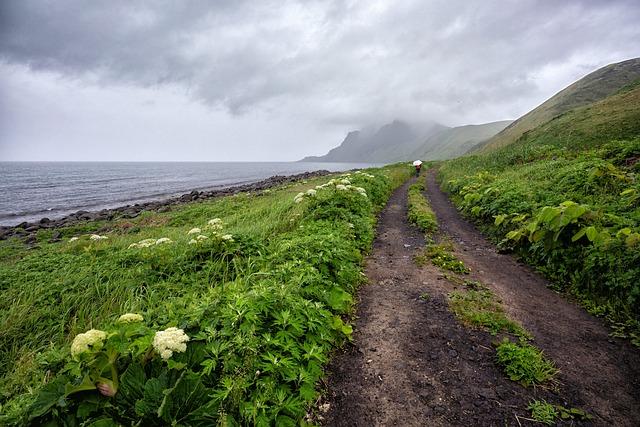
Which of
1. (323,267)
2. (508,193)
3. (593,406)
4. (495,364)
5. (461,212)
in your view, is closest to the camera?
(593,406)

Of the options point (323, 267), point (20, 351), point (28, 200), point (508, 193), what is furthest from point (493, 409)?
point (28, 200)

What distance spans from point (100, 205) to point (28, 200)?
12411 mm

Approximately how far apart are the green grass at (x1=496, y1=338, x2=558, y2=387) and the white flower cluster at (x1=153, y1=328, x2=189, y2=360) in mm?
4177

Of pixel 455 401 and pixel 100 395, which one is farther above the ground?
pixel 100 395

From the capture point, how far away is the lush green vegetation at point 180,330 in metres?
2.79

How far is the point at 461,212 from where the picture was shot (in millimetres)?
13922

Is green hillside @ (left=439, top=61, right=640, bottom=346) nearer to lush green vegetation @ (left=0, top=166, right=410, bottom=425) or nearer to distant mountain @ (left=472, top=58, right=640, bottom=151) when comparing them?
lush green vegetation @ (left=0, top=166, right=410, bottom=425)

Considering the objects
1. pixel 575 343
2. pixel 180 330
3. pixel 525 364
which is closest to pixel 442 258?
pixel 575 343

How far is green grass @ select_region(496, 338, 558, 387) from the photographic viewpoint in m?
3.90

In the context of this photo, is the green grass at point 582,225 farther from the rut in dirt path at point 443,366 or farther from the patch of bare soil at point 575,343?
the rut in dirt path at point 443,366

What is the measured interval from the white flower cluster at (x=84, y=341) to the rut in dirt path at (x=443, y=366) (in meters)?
2.77

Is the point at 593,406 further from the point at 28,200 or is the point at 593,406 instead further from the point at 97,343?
the point at 28,200

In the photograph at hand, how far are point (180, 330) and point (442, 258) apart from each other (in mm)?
6827

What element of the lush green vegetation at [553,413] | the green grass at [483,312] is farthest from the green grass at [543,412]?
the green grass at [483,312]
